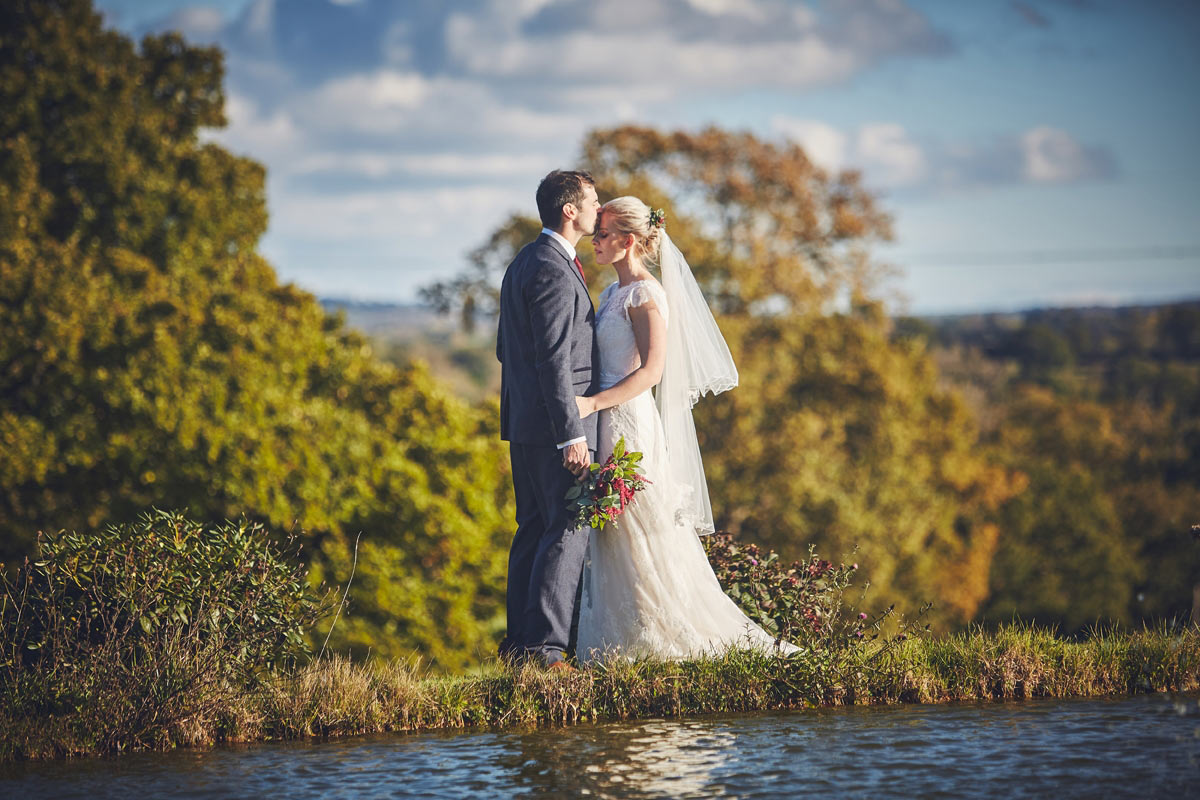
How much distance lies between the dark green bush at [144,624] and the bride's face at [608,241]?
223 centimetres

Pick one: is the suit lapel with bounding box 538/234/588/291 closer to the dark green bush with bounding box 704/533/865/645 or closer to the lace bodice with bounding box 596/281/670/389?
the lace bodice with bounding box 596/281/670/389

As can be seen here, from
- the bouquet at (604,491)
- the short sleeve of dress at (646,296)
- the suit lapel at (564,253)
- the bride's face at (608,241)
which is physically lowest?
the bouquet at (604,491)

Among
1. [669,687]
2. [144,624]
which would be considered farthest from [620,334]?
[144,624]

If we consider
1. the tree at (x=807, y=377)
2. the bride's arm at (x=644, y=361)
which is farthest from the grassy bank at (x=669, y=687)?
the tree at (x=807, y=377)

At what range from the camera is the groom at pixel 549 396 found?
18.6ft

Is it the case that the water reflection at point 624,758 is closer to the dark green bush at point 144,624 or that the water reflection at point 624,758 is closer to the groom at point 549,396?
the groom at point 549,396

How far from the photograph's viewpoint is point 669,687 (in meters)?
5.25

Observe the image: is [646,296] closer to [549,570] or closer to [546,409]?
[546,409]

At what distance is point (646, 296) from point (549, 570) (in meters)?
1.45

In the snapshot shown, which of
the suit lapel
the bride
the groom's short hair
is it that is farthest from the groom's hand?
the groom's short hair

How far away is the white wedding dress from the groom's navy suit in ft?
0.50

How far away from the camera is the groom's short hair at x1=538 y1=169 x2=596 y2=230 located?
585 centimetres

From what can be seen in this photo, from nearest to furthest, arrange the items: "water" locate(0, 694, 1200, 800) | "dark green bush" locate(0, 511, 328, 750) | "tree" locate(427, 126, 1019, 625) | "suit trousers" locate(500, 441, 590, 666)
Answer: "water" locate(0, 694, 1200, 800), "dark green bush" locate(0, 511, 328, 750), "suit trousers" locate(500, 441, 590, 666), "tree" locate(427, 126, 1019, 625)

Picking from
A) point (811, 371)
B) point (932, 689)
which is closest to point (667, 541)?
point (932, 689)
